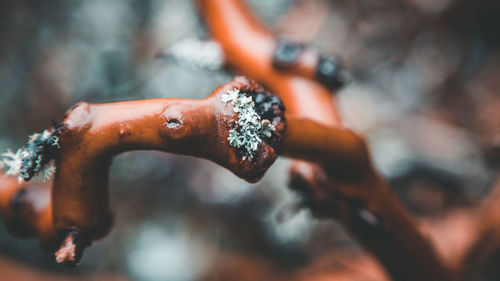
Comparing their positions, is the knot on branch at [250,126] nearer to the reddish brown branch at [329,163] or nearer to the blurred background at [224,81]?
the reddish brown branch at [329,163]

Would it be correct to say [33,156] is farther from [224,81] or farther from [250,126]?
[224,81]

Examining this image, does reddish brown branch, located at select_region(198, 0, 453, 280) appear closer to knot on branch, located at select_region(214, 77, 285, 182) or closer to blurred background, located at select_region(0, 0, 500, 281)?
knot on branch, located at select_region(214, 77, 285, 182)

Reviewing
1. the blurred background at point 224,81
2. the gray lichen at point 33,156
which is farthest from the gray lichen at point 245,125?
the blurred background at point 224,81

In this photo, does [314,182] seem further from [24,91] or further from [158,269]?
[24,91]

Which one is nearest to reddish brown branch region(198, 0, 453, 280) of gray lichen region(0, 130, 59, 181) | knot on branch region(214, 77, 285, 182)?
knot on branch region(214, 77, 285, 182)


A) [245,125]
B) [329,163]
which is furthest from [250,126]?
[329,163]
